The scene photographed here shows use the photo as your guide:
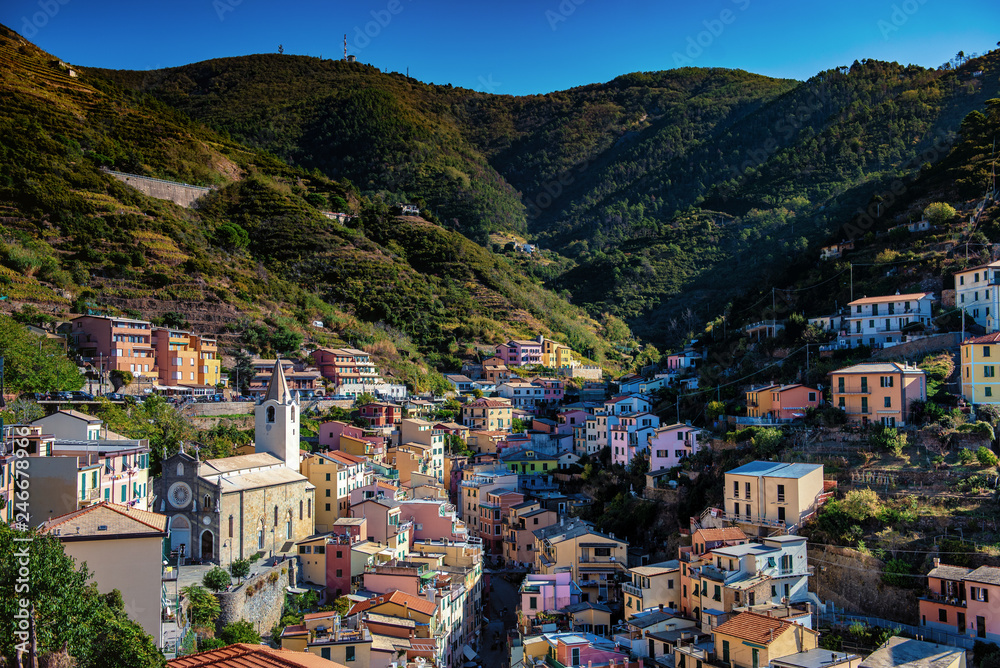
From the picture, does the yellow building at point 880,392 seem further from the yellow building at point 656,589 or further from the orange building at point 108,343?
the orange building at point 108,343

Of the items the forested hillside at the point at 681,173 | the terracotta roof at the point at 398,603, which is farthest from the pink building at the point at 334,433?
the forested hillside at the point at 681,173

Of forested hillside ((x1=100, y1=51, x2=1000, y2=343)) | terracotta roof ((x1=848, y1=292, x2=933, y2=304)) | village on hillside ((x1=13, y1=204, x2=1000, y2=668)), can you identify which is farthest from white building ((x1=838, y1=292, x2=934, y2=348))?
forested hillside ((x1=100, y1=51, x2=1000, y2=343))

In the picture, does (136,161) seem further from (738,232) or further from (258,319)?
(738,232)

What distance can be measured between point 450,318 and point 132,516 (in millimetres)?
65790

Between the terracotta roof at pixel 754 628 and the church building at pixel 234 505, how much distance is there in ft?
71.4

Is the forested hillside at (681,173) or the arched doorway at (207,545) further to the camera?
the forested hillside at (681,173)

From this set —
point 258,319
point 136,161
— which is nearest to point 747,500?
point 258,319

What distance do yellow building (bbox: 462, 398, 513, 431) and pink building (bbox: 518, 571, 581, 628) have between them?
31.6 meters

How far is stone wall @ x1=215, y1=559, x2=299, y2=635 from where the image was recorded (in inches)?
1258

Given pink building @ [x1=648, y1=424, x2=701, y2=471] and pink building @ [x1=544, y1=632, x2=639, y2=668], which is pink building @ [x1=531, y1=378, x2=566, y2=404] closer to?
pink building @ [x1=648, y1=424, x2=701, y2=471]

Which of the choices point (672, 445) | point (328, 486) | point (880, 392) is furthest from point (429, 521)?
point (880, 392)

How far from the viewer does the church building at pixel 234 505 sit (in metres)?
37.6

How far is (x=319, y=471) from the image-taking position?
47094mm

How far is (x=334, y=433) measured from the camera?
185 feet
